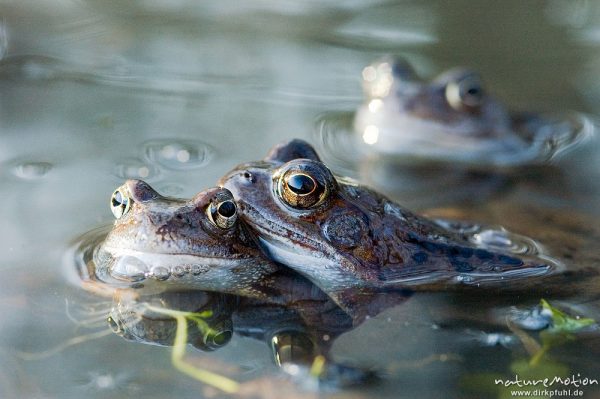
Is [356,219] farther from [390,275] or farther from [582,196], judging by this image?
[582,196]

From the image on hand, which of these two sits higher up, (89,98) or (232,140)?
(89,98)

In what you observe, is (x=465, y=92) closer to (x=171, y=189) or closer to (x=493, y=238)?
(x=493, y=238)

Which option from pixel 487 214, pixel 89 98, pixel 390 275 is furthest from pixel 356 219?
pixel 89 98

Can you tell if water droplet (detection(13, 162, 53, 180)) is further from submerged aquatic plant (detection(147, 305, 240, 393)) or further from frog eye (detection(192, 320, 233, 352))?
frog eye (detection(192, 320, 233, 352))

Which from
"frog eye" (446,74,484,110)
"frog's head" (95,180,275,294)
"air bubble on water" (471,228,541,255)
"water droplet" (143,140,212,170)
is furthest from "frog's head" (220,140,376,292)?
"frog eye" (446,74,484,110)

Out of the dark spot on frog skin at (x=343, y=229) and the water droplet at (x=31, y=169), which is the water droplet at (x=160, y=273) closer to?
the dark spot on frog skin at (x=343, y=229)

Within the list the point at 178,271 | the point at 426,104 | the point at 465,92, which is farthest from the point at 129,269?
the point at 465,92
